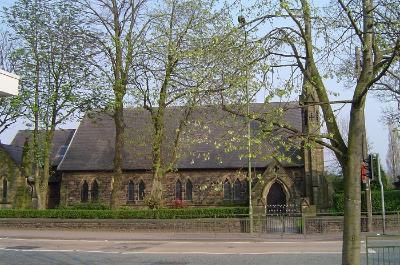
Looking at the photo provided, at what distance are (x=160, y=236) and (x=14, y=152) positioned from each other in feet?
86.3

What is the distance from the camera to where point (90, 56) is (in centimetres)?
3041

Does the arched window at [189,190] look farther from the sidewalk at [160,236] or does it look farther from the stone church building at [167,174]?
the sidewalk at [160,236]

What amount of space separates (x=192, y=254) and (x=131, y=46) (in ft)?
51.4

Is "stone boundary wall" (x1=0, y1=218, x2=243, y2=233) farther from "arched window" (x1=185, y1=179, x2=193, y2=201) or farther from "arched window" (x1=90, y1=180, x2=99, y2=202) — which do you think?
"arched window" (x1=185, y1=179, x2=193, y2=201)

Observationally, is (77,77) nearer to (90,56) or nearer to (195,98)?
(90,56)

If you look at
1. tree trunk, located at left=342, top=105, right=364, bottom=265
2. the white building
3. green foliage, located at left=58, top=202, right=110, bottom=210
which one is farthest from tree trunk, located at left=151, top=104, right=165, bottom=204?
tree trunk, located at left=342, top=105, right=364, bottom=265

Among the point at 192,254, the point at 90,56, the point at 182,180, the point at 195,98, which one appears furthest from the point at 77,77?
the point at 195,98

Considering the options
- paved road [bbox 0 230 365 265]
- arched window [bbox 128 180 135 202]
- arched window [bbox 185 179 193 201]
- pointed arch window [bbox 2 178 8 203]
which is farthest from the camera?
pointed arch window [bbox 2 178 8 203]

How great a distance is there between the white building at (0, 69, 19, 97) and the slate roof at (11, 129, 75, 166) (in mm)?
37142

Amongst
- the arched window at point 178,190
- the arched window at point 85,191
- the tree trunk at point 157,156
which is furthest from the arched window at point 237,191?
the arched window at point 85,191

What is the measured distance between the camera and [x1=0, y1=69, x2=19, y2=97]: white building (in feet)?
26.5

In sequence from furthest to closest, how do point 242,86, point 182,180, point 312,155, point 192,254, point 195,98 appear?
point 182,180 < point 312,155 < point 192,254 < point 195,98 < point 242,86

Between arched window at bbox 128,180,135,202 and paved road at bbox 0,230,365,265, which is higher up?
arched window at bbox 128,180,135,202

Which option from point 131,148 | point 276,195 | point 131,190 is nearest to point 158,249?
point 276,195
